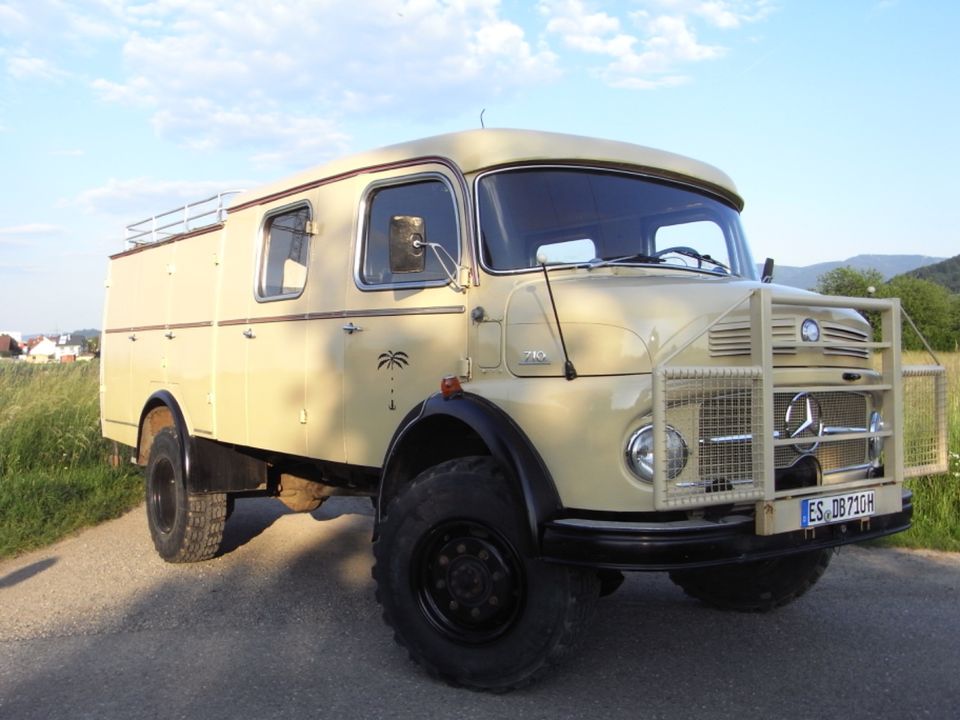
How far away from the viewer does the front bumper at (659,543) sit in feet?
11.1

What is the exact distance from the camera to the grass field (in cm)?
730

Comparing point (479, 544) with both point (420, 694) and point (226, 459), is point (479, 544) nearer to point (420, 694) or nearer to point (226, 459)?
point (420, 694)

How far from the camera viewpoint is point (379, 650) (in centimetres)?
465

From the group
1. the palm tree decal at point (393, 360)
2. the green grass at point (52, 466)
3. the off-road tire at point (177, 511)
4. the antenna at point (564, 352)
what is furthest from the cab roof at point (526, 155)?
the green grass at point (52, 466)

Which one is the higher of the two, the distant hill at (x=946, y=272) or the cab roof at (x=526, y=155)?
the distant hill at (x=946, y=272)

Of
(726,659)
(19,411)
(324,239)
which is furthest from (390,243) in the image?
(19,411)

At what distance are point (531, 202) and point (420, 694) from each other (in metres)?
2.42

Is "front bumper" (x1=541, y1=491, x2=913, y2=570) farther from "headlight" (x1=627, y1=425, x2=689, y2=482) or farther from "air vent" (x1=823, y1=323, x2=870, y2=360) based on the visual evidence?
"air vent" (x1=823, y1=323, x2=870, y2=360)

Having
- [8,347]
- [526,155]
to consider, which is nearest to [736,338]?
[526,155]

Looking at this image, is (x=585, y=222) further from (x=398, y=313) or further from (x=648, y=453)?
(x=648, y=453)

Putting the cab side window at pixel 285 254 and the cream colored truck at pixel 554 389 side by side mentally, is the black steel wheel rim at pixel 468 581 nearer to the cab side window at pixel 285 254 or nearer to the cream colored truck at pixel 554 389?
the cream colored truck at pixel 554 389

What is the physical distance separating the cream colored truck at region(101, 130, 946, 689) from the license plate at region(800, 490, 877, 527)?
1cm

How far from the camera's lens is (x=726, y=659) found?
4422 mm

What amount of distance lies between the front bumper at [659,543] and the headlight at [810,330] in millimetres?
863
